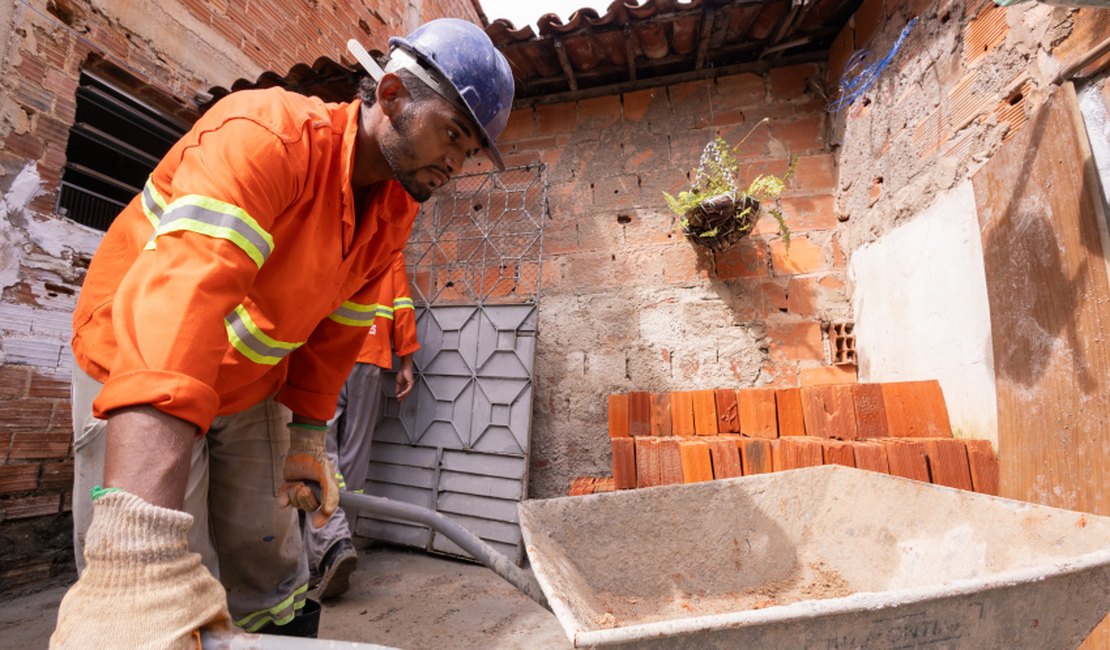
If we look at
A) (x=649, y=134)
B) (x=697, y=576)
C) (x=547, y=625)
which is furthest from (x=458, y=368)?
(x=697, y=576)

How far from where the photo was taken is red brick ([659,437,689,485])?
7.84 feet

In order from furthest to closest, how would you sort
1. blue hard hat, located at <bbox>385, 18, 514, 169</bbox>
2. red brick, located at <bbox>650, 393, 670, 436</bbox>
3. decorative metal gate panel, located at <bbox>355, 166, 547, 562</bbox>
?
decorative metal gate panel, located at <bbox>355, 166, 547, 562</bbox> < red brick, located at <bbox>650, 393, 670, 436</bbox> < blue hard hat, located at <bbox>385, 18, 514, 169</bbox>

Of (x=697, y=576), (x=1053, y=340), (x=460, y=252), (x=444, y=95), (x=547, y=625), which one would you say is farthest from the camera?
(x=460, y=252)

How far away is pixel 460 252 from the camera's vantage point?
3.84 metres

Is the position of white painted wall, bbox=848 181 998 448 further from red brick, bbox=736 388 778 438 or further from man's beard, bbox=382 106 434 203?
man's beard, bbox=382 106 434 203

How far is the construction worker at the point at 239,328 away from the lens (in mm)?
728

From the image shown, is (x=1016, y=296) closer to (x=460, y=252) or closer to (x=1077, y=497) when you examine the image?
(x=1077, y=497)

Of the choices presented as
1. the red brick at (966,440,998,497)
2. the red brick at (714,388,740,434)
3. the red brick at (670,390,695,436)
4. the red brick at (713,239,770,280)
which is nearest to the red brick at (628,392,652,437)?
the red brick at (670,390,695,436)

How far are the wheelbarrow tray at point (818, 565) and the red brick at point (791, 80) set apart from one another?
101 inches

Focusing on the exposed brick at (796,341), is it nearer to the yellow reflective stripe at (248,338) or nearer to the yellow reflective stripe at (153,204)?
the yellow reflective stripe at (248,338)

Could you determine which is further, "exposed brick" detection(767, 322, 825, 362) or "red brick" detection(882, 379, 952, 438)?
"exposed brick" detection(767, 322, 825, 362)

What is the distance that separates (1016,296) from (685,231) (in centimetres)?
170

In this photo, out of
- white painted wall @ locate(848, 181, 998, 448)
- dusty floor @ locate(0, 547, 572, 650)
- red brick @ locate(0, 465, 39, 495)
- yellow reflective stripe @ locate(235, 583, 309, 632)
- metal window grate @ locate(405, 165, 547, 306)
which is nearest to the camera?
yellow reflective stripe @ locate(235, 583, 309, 632)

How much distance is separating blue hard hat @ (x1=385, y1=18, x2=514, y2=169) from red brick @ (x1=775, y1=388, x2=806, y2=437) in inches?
77.9
